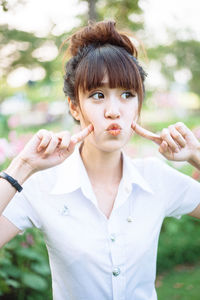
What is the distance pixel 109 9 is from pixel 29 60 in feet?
4.86

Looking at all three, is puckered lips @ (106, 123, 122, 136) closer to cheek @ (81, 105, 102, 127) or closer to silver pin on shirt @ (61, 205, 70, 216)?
cheek @ (81, 105, 102, 127)

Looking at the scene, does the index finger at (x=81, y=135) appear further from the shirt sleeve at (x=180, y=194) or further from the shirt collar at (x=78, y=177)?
the shirt sleeve at (x=180, y=194)

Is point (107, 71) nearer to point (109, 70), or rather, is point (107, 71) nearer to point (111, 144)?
point (109, 70)

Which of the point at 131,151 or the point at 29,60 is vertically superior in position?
the point at 29,60

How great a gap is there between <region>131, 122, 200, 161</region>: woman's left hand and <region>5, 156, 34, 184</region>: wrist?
22.4 inches

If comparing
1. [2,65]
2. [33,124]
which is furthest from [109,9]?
[33,124]

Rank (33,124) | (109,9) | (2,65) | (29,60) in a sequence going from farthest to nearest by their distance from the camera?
(33,124), (109,9), (29,60), (2,65)

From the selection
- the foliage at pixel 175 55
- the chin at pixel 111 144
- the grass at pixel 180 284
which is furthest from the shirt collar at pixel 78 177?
the foliage at pixel 175 55

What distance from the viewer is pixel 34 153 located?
1.52 meters

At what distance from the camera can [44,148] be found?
5.02ft

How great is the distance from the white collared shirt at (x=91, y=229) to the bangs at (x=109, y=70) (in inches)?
18.0

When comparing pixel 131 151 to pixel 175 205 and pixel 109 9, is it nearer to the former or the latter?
pixel 175 205

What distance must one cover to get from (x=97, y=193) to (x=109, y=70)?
671mm

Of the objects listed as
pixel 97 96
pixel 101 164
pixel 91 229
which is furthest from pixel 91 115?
pixel 91 229
